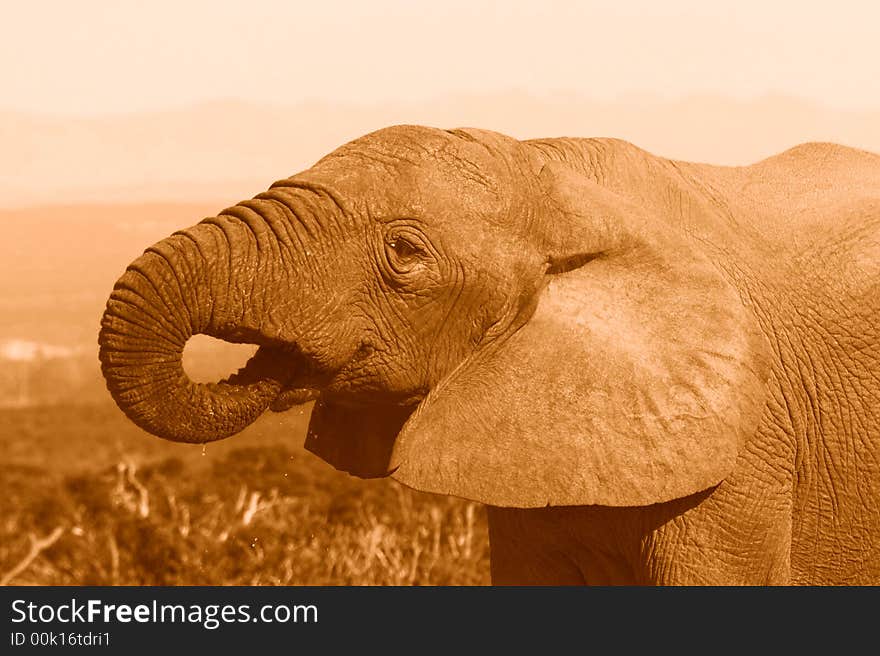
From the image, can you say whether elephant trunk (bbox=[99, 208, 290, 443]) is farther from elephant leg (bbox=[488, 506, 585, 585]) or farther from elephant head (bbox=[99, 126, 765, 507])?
elephant leg (bbox=[488, 506, 585, 585])

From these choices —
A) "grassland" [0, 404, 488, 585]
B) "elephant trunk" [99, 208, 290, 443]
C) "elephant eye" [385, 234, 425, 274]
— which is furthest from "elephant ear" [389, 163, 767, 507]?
"grassland" [0, 404, 488, 585]

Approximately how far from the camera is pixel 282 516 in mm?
8633

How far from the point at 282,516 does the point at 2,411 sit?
5494mm

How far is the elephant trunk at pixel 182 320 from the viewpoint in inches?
123

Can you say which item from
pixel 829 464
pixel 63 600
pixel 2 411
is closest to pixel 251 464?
pixel 2 411

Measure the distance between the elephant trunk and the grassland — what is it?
3852 mm

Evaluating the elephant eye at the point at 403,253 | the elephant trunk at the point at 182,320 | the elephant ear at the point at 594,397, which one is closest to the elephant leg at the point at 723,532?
the elephant ear at the point at 594,397

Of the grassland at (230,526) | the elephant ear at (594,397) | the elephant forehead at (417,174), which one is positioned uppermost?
the elephant forehead at (417,174)

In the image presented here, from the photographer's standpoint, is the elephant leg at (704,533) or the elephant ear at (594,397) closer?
the elephant ear at (594,397)

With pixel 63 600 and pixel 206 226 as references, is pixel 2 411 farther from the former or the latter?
pixel 206 226

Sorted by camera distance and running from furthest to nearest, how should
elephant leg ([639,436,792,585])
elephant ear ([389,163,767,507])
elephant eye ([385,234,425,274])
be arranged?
1. elephant leg ([639,436,792,585])
2. elephant ear ([389,163,767,507])
3. elephant eye ([385,234,425,274])

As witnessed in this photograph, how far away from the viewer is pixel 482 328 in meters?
3.38

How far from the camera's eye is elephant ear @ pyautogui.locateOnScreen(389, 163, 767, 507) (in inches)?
134

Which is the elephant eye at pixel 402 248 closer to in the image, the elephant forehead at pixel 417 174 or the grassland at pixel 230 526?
the elephant forehead at pixel 417 174
